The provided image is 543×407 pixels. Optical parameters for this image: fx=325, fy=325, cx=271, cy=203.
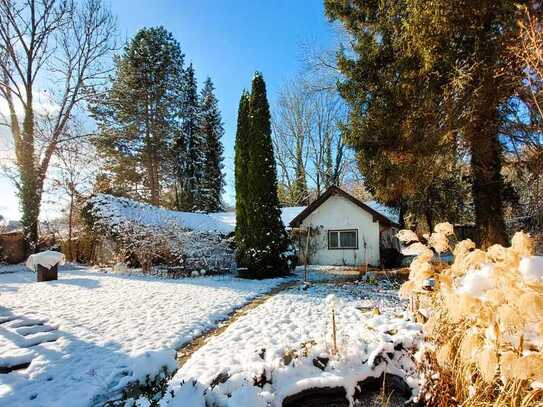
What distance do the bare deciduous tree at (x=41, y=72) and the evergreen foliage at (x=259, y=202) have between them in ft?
31.4

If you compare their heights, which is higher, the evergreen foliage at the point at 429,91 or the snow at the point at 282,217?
the evergreen foliage at the point at 429,91

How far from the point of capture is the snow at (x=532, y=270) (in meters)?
1.59

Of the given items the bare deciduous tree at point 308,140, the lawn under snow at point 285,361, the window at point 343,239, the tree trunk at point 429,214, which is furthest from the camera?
the bare deciduous tree at point 308,140

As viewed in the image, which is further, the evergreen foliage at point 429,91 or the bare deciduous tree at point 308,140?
the bare deciduous tree at point 308,140

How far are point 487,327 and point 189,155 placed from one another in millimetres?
23692

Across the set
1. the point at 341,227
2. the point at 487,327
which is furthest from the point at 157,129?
the point at 487,327

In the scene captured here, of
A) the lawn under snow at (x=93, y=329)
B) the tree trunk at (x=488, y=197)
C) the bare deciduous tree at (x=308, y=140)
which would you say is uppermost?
the bare deciduous tree at (x=308, y=140)

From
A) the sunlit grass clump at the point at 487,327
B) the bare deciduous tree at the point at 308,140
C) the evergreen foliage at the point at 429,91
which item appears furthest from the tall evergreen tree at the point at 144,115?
the sunlit grass clump at the point at 487,327

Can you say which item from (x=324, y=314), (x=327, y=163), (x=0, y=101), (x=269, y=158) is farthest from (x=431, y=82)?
(x=0, y=101)

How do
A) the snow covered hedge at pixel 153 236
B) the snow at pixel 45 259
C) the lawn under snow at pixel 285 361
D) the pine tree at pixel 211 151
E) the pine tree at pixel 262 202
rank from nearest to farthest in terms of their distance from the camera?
1. the lawn under snow at pixel 285 361
2. the snow at pixel 45 259
3. the pine tree at pixel 262 202
4. the snow covered hedge at pixel 153 236
5. the pine tree at pixel 211 151

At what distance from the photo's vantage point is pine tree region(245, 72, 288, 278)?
12398mm

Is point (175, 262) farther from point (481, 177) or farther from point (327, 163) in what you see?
point (327, 163)

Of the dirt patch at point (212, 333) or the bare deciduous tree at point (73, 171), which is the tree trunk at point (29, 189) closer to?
the bare deciduous tree at point (73, 171)

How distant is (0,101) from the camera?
16.2 metres
